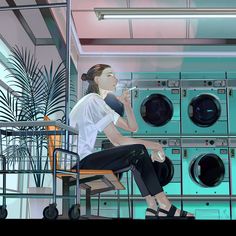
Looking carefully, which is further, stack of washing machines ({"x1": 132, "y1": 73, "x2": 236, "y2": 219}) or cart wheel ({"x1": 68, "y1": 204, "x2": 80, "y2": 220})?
stack of washing machines ({"x1": 132, "y1": 73, "x2": 236, "y2": 219})

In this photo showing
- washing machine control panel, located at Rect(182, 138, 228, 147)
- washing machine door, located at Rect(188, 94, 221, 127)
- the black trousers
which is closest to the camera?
the black trousers

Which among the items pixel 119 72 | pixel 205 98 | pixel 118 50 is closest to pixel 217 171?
pixel 205 98

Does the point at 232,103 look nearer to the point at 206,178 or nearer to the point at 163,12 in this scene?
the point at 206,178

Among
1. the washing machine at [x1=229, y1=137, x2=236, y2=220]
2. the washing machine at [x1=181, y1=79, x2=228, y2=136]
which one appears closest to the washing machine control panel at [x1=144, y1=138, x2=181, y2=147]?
the washing machine at [x1=181, y1=79, x2=228, y2=136]

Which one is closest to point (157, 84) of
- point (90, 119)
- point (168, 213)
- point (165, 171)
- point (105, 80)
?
point (165, 171)

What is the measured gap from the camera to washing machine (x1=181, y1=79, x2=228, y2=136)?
584 centimetres

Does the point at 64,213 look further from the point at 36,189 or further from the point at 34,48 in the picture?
the point at 34,48

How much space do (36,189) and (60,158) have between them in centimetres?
123

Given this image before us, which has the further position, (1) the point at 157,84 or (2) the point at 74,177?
(1) the point at 157,84

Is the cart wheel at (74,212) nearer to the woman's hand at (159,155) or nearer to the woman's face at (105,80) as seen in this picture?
the woman's hand at (159,155)

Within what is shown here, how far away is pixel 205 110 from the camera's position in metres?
5.97

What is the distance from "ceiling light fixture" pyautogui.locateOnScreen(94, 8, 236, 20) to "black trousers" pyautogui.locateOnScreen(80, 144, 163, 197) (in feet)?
7.99

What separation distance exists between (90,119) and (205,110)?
310cm

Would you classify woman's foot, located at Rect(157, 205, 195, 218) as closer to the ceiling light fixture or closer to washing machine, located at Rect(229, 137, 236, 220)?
the ceiling light fixture
